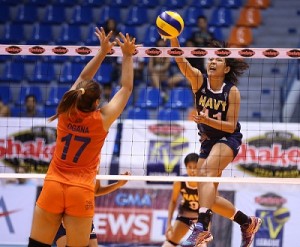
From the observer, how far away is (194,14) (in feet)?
50.8

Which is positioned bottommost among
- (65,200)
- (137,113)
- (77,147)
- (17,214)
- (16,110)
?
(17,214)

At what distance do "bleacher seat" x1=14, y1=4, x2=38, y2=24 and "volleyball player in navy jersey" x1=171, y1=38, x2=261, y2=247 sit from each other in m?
8.03

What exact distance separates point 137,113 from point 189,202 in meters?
3.43

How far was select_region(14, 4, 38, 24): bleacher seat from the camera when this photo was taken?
1587 cm

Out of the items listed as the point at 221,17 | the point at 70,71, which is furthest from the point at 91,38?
the point at 221,17

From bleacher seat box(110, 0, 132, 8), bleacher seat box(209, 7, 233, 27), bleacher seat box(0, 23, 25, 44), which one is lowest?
bleacher seat box(0, 23, 25, 44)

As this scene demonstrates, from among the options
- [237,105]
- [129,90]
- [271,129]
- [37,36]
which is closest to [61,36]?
[37,36]

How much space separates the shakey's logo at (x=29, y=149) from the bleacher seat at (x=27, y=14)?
4.76 metres

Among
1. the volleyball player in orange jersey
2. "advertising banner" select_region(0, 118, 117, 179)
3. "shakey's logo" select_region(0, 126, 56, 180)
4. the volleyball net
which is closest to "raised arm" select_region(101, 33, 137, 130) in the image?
the volleyball player in orange jersey

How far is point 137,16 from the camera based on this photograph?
614 inches

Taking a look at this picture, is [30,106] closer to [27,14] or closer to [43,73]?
[43,73]

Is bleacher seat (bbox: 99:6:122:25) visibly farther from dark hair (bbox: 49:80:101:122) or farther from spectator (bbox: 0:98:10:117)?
dark hair (bbox: 49:80:101:122)

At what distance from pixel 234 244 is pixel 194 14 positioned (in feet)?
19.4

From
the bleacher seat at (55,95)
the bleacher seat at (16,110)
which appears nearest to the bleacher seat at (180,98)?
the bleacher seat at (55,95)
